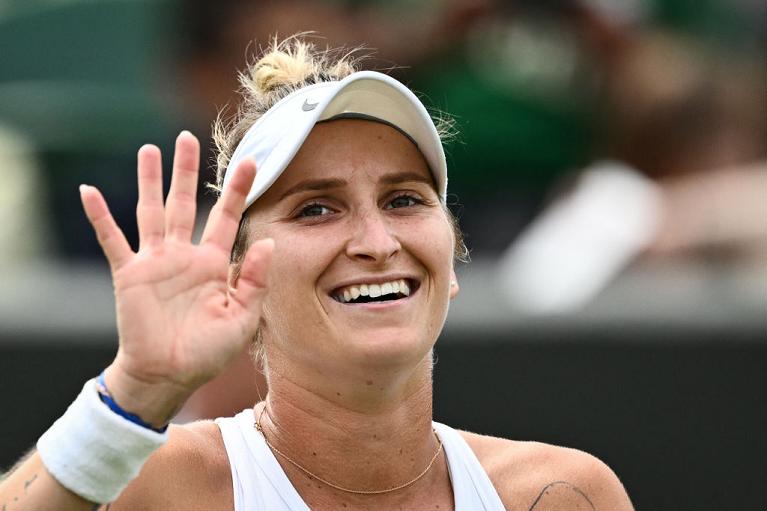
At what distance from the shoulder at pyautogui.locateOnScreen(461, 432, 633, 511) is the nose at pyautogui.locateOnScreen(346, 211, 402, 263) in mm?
584

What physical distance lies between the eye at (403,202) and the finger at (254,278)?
0.47m

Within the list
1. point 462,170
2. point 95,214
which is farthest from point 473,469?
point 462,170

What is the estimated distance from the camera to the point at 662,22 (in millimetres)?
6496

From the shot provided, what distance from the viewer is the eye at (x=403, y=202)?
300 cm

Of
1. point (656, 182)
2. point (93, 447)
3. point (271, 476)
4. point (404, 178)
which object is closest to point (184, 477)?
point (271, 476)

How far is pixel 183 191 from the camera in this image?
2.59 metres

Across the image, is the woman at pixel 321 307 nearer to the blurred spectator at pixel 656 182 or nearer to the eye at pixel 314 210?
the eye at pixel 314 210

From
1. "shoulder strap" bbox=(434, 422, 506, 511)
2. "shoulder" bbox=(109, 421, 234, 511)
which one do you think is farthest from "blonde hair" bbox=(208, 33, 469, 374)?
"shoulder strap" bbox=(434, 422, 506, 511)

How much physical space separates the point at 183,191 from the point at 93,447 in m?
0.50

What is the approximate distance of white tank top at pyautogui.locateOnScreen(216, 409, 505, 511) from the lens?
2840 millimetres

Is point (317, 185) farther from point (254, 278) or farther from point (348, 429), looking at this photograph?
point (348, 429)

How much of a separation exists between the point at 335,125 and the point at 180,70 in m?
3.41

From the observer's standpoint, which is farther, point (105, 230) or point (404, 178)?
point (404, 178)

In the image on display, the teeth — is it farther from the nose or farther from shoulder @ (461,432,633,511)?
shoulder @ (461,432,633,511)
